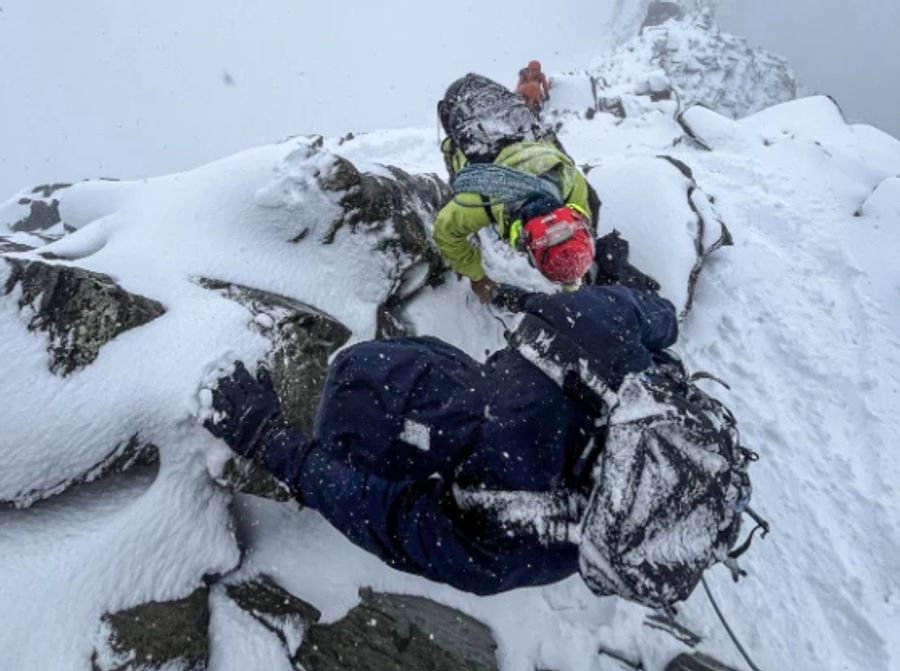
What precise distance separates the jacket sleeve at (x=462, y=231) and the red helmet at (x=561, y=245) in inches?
36.0

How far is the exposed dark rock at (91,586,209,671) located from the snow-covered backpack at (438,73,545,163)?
4.23m

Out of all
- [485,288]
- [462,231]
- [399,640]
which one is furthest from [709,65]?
[399,640]

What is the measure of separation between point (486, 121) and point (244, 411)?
344 cm

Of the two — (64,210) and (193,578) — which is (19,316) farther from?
(64,210)

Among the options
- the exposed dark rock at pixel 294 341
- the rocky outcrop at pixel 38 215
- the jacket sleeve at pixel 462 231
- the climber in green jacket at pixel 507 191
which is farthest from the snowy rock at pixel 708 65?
the exposed dark rock at pixel 294 341

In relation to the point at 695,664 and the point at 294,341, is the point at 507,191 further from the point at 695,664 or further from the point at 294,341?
the point at 695,664

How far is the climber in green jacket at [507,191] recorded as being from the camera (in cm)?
355

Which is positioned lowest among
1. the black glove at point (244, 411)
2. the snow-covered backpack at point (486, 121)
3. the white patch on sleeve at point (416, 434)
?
the black glove at point (244, 411)

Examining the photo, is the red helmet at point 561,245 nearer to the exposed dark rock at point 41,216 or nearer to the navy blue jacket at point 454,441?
the navy blue jacket at point 454,441

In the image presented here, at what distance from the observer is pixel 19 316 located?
3295 millimetres

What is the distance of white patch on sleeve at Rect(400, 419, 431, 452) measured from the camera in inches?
94.0

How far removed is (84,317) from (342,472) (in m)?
2.28

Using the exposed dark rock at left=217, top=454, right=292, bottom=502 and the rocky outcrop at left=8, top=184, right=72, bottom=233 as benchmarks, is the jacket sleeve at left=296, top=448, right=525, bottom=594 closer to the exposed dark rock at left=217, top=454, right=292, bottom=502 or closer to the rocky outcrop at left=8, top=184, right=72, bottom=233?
the exposed dark rock at left=217, top=454, right=292, bottom=502

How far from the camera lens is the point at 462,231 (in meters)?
4.60
